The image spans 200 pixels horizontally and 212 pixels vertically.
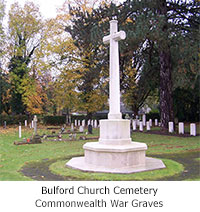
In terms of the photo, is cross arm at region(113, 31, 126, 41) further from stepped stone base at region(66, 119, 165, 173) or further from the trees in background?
the trees in background

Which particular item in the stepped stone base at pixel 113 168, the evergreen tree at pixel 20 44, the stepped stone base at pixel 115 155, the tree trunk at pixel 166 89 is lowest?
the stepped stone base at pixel 113 168

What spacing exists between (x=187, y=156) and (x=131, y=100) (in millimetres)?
18887

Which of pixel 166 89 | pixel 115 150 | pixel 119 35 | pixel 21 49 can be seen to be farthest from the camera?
pixel 21 49

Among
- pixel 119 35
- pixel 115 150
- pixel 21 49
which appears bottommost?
pixel 115 150

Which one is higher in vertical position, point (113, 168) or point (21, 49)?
point (21, 49)

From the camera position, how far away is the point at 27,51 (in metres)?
33.0

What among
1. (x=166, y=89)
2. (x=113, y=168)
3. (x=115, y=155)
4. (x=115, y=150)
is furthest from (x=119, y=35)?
(x=166, y=89)

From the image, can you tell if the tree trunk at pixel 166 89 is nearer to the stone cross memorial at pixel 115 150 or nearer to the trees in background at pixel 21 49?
the stone cross memorial at pixel 115 150

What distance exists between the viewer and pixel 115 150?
277 inches

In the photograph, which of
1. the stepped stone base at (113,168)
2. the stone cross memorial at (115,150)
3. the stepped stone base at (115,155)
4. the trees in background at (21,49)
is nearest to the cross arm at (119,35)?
the stone cross memorial at (115,150)

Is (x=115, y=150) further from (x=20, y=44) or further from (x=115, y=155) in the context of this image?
(x=20, y=44)

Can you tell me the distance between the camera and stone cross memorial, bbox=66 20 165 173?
7.06 m

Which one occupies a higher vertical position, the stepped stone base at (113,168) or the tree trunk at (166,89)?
the tree trunk at (166,89)

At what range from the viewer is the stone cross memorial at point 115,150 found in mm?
7059
